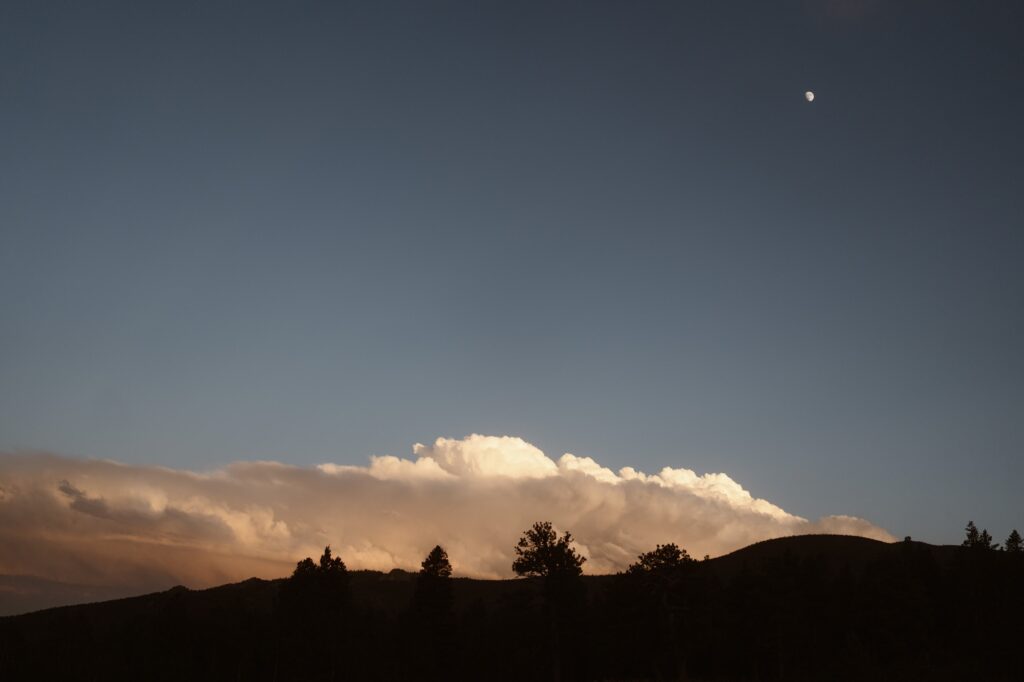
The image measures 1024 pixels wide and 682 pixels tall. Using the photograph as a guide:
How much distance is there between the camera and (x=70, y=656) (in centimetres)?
10400

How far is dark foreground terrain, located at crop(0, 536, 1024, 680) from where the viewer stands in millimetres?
64438

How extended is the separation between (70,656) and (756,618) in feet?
313

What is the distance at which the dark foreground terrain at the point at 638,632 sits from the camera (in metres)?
64.4

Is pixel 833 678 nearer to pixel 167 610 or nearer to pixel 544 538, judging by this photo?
pixel 544 538

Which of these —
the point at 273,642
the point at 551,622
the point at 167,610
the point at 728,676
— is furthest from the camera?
the point at 167,610

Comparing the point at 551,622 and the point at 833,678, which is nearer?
the point at 833,678

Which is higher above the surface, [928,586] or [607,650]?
[928,586]

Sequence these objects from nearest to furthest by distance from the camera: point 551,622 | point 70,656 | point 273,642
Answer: point 551,622 < point 273,642 < point 70,656

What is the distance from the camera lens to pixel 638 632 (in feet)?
219

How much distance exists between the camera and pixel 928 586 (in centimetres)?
8756

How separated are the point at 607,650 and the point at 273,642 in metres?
44.6

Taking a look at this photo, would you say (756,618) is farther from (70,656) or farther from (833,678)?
(70,656)

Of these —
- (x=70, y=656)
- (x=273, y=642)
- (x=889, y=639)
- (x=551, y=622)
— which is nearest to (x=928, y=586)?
(x=889, y=639)

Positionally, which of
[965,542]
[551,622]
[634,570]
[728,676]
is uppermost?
[965,542]
